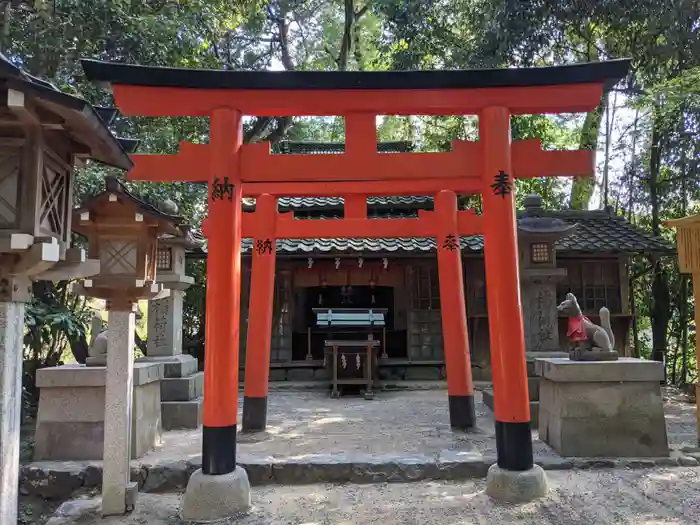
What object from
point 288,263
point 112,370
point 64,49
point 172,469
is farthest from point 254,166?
point 288,263

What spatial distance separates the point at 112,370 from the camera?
15.6ft

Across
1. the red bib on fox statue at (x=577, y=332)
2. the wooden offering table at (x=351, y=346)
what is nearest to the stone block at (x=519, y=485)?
the red bib on fox statue at (x=577, y=332)

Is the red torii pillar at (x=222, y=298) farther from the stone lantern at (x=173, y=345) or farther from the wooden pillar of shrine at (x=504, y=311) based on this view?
the stone lantern at (x=173, y=345)

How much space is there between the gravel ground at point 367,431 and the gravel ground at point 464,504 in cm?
80

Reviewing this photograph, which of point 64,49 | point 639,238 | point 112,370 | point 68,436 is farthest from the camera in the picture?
point 639,238

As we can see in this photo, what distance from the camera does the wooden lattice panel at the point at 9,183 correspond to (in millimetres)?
3246

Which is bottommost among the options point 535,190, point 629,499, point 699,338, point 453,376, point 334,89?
point 629,499

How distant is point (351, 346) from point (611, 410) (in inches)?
238

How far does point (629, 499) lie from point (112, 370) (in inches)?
196

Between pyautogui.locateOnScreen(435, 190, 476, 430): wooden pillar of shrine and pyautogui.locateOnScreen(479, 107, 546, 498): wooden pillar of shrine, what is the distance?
7.98ft

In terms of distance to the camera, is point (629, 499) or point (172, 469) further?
point (172, 469)

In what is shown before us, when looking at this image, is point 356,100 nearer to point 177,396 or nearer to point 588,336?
point 588,336

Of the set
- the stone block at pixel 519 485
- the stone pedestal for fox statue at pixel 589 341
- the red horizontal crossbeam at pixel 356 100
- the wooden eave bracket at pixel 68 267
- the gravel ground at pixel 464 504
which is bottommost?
the gravel ground at pixel 464 504

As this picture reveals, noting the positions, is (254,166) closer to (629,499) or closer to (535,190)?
(629,499)
